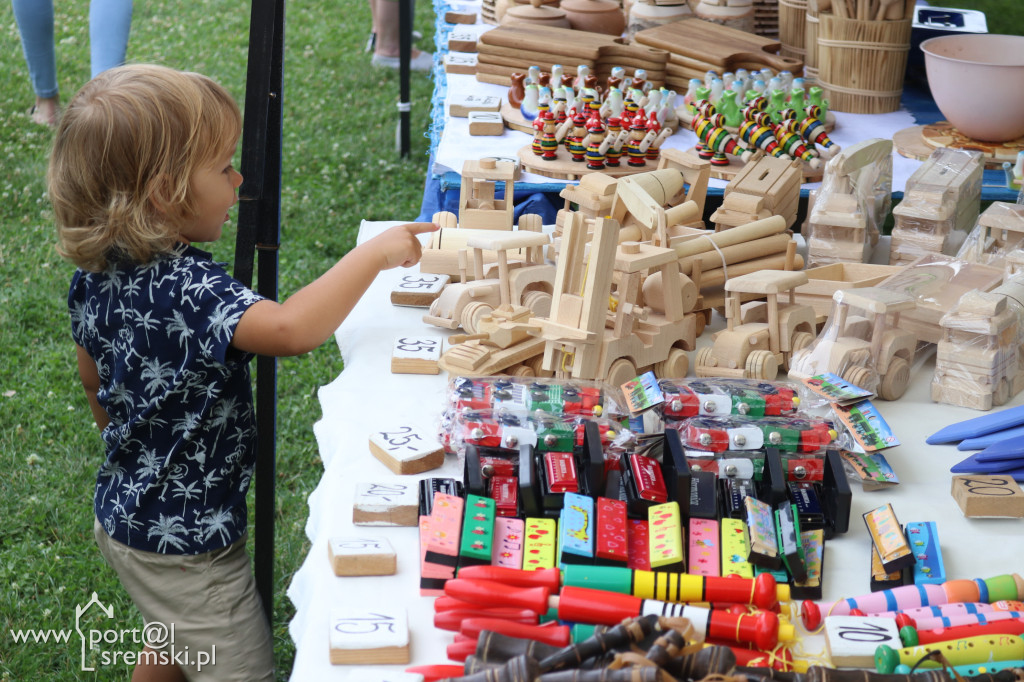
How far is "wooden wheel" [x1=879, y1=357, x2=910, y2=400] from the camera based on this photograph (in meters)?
1.64

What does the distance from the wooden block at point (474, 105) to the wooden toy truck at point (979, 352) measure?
5.24 ft

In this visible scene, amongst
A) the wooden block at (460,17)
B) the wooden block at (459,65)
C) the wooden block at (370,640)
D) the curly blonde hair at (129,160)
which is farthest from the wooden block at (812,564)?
the wooden block at (460,17)

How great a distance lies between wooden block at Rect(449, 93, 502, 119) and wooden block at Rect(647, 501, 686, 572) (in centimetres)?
186

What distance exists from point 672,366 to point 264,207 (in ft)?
2.43

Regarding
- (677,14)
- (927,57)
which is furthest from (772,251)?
(677,14)

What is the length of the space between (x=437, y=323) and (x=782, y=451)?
2.38 ft

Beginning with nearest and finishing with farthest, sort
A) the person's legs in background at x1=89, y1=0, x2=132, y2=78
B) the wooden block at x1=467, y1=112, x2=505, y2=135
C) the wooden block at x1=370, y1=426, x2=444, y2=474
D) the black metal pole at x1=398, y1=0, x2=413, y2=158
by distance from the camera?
the wooden block at x1=370, y1=426, x2=444, y2=474
the wooden block at x1=467, y1=112, x2=505, y2=135
the person's legs in background at x1=89, y1=0, x2=132, y2=78
the black metal pole at x1=398, y1=0, x2=413, y2=158

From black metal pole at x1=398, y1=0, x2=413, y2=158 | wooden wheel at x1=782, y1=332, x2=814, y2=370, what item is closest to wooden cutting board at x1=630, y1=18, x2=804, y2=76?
wooden wheel at x1=782, y1=332, x2=814, y2=370

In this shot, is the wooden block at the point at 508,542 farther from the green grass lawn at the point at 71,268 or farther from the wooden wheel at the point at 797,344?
the green grass lawn at the point at 71,268

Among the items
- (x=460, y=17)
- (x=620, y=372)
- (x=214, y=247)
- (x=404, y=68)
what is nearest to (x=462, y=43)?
(x=460, y=17)

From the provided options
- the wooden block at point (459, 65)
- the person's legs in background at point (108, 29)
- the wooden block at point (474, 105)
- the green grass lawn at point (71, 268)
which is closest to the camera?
the green grass lawn at point (71, 268)

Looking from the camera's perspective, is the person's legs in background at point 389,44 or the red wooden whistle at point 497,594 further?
the person's legs in background at point 389,44

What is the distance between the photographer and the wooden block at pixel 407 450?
139 cm

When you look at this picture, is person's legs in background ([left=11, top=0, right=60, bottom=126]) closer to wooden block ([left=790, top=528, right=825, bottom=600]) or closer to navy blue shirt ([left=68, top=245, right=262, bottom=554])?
navy blue shirt ([left=68, top=245, right=262, bottom=554])
